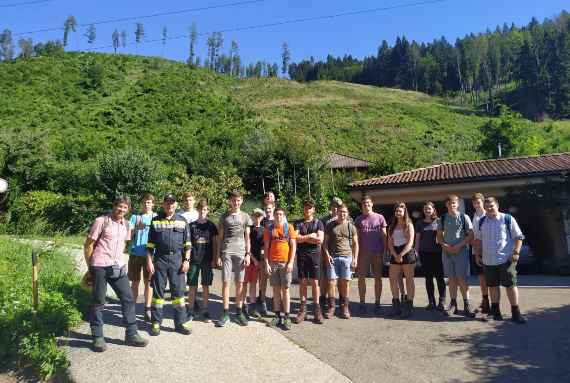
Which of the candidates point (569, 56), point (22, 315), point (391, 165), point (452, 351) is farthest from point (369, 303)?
point (569, 56)

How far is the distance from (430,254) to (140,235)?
420 centimetres

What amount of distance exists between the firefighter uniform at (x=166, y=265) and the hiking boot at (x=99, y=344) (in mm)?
663

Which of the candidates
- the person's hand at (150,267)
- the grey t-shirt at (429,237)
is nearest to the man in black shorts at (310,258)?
the grey t-shirt at (429,237)

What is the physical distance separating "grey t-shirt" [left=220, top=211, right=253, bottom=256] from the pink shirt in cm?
135

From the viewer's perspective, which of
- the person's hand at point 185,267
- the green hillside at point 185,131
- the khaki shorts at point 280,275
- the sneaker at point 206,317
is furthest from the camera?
the green hillside at point 185,131

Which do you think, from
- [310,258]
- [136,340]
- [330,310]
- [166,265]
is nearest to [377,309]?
[330,310]

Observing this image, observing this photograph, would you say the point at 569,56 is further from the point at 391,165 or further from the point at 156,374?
the point at 156,374

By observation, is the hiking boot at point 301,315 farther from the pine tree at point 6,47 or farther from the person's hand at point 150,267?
the pine tree at point 6,47

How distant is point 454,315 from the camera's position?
6.18m

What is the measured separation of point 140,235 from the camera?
5832 mm

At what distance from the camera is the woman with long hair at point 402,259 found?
245 inches

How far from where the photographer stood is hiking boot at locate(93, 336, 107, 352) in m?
4.68

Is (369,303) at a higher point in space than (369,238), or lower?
lower

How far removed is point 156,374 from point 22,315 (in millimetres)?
1962
